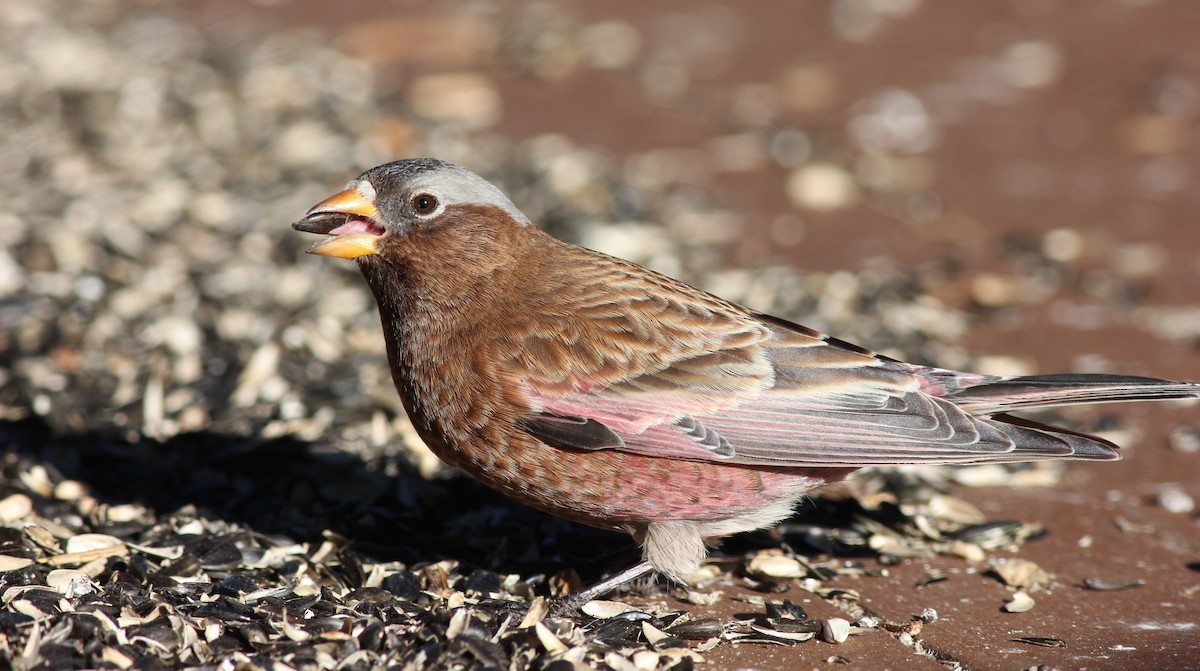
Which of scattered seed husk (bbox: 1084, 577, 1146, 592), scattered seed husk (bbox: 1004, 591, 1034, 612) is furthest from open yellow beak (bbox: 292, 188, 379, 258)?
scattered seed husk (bbox: 1084, 577, 1146, 592)

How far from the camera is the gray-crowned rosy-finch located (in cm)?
431

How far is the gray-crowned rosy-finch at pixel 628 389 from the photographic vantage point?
4.31m

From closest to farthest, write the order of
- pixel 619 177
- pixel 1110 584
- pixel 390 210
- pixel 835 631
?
pixel 835 631
pixel 390 210
pixel 1110 584
pixel 619 177

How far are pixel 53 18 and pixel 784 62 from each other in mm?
6303

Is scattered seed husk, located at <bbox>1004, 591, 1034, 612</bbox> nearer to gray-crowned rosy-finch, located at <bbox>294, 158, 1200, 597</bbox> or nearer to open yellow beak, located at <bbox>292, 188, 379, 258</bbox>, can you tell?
gray-crowned rosy-finch, located at <bbox>294, 158, 1200, 597</bbox>

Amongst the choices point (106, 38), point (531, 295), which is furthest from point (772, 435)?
point (106, 38)

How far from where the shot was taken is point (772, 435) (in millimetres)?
4367

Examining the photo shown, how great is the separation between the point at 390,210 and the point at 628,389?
1065mm

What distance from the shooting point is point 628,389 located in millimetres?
4395

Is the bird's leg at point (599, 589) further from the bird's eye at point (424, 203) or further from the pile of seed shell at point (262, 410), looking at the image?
the bird's eye at point (424, 203)

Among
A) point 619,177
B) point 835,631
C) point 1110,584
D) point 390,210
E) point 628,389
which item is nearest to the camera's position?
point 835,631

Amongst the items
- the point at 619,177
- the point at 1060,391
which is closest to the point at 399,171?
the point at 1060,391

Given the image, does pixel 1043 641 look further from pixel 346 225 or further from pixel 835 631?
pixel 346 225

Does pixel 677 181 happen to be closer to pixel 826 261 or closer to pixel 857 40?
pixel 826 261
